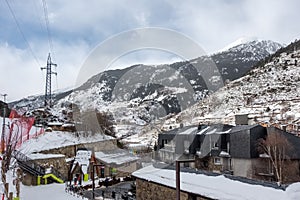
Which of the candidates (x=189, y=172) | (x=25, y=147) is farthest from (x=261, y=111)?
(x=189, y=172)

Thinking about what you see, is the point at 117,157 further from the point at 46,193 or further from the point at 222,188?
the point at 222,188

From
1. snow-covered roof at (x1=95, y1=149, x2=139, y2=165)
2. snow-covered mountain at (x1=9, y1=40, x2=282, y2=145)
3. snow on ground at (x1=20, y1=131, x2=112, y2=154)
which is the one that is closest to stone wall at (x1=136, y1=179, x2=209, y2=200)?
snow-covered mountain at (x1=9, y1=40, x2=282, y2=145)

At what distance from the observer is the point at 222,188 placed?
620 centimetres

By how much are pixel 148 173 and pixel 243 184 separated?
160 inches

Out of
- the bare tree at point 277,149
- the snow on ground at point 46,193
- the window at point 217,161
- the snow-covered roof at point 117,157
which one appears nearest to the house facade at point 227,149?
the window at point 217,161

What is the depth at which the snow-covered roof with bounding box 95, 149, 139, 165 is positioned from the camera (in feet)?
68.5

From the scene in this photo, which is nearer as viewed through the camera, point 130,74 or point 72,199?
point 130,74

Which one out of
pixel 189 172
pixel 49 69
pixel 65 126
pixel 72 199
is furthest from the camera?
pixel 49 69

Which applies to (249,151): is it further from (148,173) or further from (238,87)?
(238,87)

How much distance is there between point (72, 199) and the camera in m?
11.9

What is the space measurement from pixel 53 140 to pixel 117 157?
509 cm

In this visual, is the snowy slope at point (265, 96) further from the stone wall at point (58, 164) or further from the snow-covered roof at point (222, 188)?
the snow-covered roof at point (222, 188)

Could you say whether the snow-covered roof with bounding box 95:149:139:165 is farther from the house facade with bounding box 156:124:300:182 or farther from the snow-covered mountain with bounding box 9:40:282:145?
the snow-covered mountain with bounding box 9:40:282:145

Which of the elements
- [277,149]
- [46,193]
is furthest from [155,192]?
[277,149]
